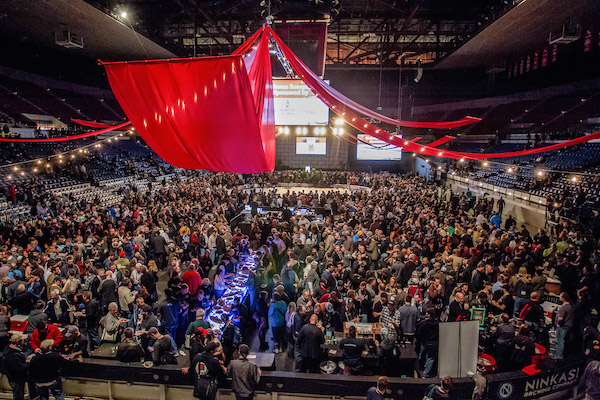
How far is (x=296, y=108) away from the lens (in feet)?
43.7

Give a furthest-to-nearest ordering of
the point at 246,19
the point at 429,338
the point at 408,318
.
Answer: the point at 246,19
the point at 408,318
the point at 429,338

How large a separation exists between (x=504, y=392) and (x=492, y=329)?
1.12 m

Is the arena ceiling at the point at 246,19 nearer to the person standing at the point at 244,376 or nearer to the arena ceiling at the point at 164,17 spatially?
the arena ceiling at the point at 164,17

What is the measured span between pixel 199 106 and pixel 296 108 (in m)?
10.7

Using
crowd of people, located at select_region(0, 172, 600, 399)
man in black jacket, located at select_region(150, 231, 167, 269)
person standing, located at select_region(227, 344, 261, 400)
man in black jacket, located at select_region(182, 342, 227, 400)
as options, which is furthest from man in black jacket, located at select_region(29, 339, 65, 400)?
man in black jacket, located at select_region(150, 231, 167, 269)

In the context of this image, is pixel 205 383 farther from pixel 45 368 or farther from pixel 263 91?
pixel 263 91

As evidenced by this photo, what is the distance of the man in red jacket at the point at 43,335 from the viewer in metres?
4.66

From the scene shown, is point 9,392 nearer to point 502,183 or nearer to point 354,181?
point 502,183

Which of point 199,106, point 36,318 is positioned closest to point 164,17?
point 36,318

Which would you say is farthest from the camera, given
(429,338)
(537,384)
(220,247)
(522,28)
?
(522,28)

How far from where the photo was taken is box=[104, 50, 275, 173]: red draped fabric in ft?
9.16

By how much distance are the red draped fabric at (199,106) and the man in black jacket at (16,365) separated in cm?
326

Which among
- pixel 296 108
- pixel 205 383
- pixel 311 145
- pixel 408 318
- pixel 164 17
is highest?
pixel 164 17

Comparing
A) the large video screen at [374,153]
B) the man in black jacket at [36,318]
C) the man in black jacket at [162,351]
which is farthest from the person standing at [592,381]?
the large video screen at [374,153]
